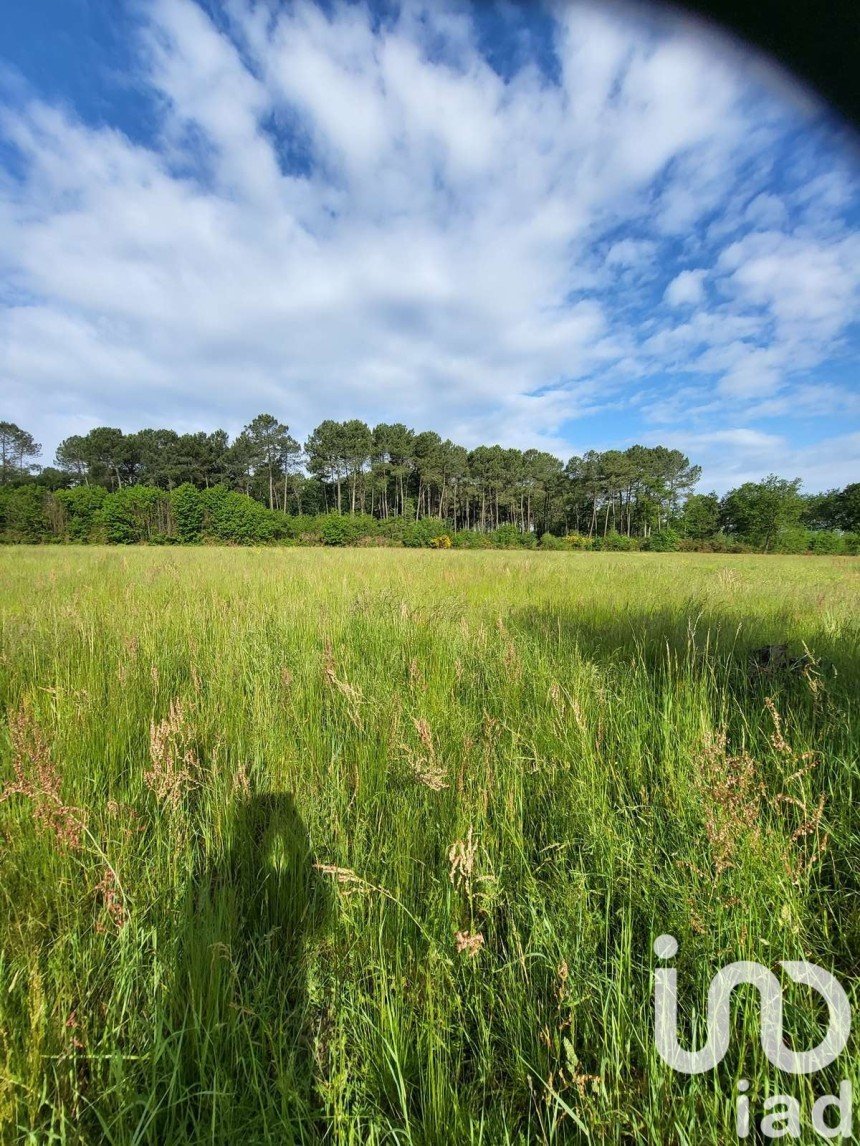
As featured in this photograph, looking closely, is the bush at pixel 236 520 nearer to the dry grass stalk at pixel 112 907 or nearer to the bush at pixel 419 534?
the bush at pixel 419 534

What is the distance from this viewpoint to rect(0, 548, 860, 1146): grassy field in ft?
2.83

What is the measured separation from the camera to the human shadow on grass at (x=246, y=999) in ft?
2.80

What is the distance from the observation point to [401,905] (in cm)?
110

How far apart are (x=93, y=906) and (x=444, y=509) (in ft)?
235

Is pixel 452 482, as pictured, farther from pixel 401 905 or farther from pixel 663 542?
pixel 401 905

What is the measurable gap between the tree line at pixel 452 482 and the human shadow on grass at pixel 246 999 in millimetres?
52196

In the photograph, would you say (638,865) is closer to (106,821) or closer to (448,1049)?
(448,1049)

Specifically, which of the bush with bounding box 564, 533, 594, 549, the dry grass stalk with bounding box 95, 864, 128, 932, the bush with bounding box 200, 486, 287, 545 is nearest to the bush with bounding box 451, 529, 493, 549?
the bush with bounding box 564, 533, 594, 549

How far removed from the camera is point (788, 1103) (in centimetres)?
81

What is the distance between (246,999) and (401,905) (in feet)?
1.39

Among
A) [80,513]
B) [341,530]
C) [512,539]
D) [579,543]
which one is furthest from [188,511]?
[579,543]

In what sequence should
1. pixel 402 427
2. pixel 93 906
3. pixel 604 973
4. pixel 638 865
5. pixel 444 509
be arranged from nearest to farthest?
pixel 604 973 → pixel 93 906 → pixel 638 865 → pixel 402 427 → pixel 444 509

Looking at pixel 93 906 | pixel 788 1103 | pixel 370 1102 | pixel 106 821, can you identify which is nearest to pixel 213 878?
pixel 93 906

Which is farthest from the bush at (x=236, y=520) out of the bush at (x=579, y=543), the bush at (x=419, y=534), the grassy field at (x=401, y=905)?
the grassy field at (x=401, y=905)
